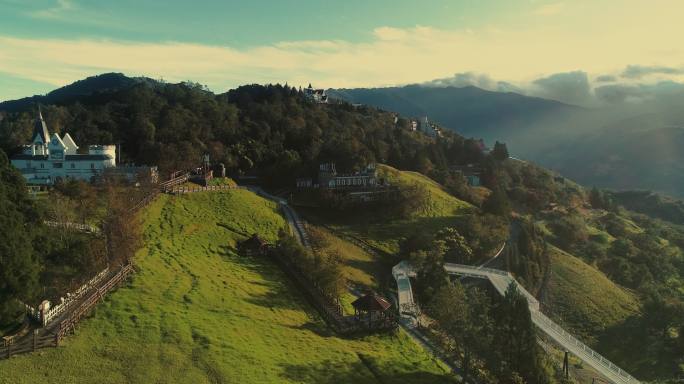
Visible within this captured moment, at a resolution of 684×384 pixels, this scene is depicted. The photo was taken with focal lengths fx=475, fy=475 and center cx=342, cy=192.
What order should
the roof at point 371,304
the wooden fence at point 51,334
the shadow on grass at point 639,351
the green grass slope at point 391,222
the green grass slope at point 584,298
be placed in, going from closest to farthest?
the wooden fence at point 51,334 < the roof at point 371,304 < the shadow on grass at point 639,351 < the green grass slope at point 584,298 < the green grass slope at point 391,222

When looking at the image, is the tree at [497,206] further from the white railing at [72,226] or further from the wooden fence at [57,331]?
the wooden fence at [57,331]

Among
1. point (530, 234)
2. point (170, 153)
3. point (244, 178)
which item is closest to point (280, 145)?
point (244, 178)

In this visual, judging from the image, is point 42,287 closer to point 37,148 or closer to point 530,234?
point 37,148

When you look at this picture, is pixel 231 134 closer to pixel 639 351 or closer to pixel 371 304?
pixel 371 304

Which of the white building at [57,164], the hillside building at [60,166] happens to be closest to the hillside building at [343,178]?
the hillside building at [60,166]

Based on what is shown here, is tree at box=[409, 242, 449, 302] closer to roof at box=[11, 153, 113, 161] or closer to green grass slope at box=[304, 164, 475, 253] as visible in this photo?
green grass slope at box=[304, 164, 475, 253]
